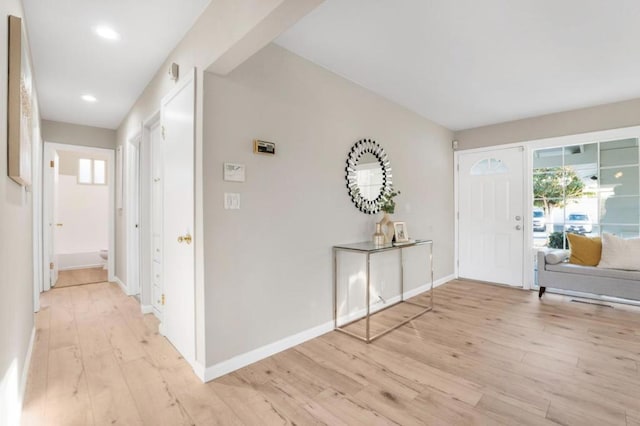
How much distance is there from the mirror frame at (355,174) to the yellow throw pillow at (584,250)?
2.44 m

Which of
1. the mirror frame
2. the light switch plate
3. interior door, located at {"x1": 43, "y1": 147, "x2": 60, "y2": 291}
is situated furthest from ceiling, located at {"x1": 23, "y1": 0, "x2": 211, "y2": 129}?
the mirror frame

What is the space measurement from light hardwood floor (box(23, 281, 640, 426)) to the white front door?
1.46 metres

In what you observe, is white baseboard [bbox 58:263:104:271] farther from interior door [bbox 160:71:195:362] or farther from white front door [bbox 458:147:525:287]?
white front door [bbox 458:147:525:287]

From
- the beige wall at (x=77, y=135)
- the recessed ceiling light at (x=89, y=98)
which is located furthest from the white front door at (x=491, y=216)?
the beige wall at (x=77, y=135)

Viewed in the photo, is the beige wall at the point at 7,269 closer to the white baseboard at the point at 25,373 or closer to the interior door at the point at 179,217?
the white baseboard at the point at 25,373

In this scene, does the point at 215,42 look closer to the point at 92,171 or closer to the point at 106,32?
the point at 106,32

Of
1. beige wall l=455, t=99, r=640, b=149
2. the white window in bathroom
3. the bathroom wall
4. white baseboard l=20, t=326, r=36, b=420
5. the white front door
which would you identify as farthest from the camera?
the white window in bathroom

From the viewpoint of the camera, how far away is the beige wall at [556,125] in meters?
3.78

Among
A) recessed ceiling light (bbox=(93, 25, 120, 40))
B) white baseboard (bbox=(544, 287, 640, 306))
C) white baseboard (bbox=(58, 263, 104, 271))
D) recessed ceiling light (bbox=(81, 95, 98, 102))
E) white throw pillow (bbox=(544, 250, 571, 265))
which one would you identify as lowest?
white baseboard (bbox=(544, 287, 640, 306))

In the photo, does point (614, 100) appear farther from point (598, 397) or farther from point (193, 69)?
point (193, 69)

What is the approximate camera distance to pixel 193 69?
7.03ft

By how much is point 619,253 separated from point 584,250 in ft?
1.00

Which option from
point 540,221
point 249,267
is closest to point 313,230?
point 249,267

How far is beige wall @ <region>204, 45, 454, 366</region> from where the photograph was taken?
2111 mm
